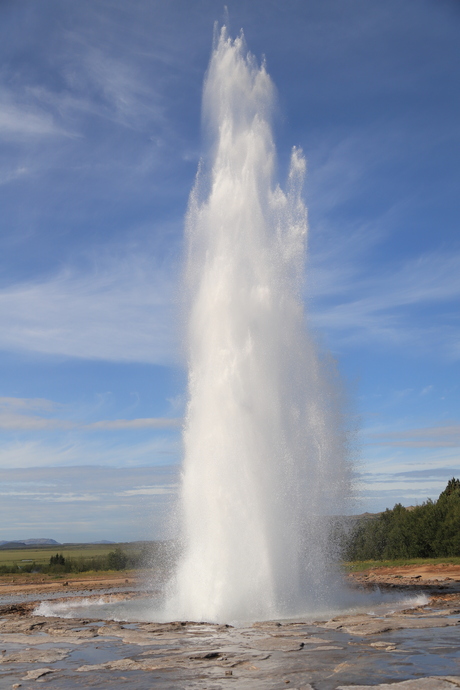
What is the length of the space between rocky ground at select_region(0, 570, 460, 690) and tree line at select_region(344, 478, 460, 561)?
34243 millimetres

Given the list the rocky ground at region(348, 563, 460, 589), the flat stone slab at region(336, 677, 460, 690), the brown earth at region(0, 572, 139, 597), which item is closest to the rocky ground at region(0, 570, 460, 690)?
the flat stone slab at region(336, 677, 460, 690)

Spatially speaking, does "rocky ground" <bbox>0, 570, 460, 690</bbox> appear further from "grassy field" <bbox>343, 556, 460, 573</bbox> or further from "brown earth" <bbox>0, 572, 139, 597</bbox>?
"grassy field" <bbox>343, 556, 460, 573</bbox>

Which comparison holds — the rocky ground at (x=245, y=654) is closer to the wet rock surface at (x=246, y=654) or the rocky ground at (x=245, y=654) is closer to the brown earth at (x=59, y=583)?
the wet rock surface at (x=246, y=654)

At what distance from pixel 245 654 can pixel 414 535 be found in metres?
46.3

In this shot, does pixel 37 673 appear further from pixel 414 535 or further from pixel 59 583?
pixel 414 535

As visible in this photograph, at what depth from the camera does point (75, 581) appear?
52000mm

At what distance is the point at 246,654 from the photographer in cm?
1283

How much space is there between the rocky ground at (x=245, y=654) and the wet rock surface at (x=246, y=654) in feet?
0.07

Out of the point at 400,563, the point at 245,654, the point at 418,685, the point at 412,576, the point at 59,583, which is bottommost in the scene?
the point at 59,583

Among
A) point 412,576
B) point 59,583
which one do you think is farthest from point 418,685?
point 59,583

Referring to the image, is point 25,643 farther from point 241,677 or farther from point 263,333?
point 263,333

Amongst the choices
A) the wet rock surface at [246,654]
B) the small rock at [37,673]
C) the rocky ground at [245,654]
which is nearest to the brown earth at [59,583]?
the rocky ground at [245,654]

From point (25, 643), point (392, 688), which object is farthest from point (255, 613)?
point (392, 688)

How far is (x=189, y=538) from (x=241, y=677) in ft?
33.1
